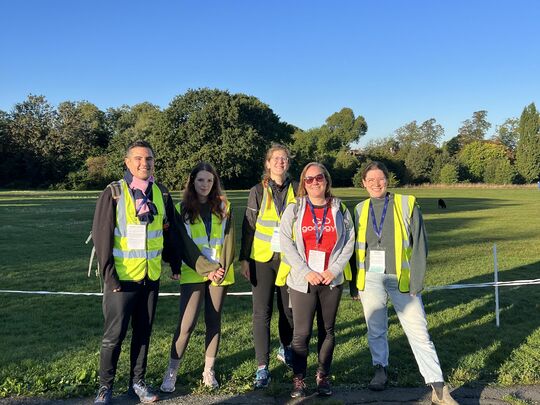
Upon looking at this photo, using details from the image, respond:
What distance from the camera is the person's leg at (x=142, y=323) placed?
380 cm

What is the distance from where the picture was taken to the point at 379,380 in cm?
411

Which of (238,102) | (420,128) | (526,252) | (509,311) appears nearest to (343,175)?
(238,102)

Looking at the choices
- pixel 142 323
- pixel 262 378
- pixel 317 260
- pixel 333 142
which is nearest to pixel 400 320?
pixel 317 260

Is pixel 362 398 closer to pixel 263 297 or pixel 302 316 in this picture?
pixel 302 316

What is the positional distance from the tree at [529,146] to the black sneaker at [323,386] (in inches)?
3440

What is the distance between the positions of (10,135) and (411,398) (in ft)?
230

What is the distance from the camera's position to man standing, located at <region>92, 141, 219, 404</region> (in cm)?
360

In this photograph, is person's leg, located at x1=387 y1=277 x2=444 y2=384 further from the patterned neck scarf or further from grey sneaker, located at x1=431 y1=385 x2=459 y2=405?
the patterned neck scarf

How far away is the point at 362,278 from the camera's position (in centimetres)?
406

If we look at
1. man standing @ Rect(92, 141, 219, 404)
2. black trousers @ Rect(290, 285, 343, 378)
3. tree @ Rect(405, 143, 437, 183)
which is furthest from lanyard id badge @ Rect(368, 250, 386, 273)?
tree @ Rect(405, 143, 437, 183)

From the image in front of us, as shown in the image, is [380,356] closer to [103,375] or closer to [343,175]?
[103,375]

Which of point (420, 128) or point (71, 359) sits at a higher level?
point (420, 128)

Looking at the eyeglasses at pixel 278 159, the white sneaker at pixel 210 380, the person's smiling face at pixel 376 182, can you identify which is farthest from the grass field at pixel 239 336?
the eyeglasses at pixel 278 159

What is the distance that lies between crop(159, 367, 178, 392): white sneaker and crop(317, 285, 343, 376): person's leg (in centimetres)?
123
